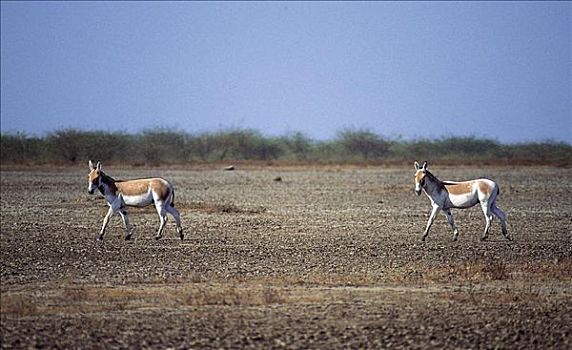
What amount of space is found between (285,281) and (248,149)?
78185mm

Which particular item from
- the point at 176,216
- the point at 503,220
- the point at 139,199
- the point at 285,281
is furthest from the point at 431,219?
the point at 285,281

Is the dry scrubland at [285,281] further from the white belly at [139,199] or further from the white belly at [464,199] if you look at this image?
the white belly at [464,199]

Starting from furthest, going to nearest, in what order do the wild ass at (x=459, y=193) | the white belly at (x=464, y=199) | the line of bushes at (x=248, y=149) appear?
the line of bushes at (x=248, y=149)
the white belly at (x=464, y=199)
the wild ass at (x=459, y=193)

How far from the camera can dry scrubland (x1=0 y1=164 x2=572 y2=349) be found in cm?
1184

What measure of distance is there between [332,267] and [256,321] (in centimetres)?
494

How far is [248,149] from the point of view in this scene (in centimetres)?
9344

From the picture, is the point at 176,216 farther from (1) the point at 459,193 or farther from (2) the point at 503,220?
(2) the point at 503,220

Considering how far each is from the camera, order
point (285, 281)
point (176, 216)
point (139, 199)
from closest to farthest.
A: point (285, 281)
point (176, 216)
point (139, 199)

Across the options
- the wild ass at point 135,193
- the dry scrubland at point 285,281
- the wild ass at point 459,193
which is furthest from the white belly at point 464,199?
the wild ass at point 135,193

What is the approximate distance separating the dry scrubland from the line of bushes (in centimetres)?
4861

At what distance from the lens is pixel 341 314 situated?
1282 cm

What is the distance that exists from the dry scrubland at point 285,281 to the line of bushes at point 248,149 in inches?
1914

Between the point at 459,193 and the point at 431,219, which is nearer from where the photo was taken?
the point at 431,219

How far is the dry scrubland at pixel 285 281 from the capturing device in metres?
11.8
